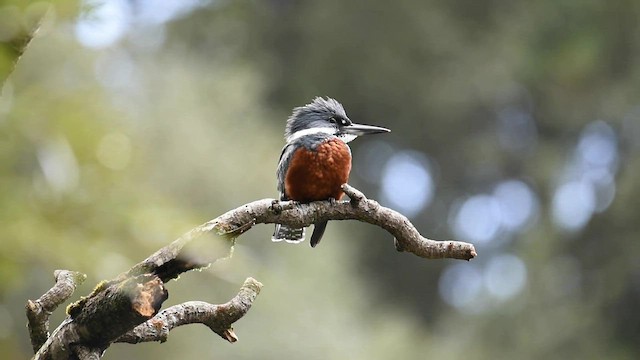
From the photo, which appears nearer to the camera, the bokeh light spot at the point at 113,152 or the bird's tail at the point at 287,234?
the bird's tail at the point at 287,234

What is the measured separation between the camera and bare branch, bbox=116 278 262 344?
1.98 metres

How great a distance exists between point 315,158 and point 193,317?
988 mm

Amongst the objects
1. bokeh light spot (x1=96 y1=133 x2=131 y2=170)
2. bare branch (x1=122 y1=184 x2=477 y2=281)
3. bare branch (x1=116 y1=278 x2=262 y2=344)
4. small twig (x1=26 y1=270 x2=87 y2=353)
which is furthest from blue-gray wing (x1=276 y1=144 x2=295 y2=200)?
small twig (x1=26 y1=270 x2=87 y2=353)

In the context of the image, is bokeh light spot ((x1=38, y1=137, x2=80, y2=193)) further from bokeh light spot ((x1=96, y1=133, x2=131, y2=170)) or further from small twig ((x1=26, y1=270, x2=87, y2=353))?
small twig ((x1=26, y1=270, x2=87, y2=353))

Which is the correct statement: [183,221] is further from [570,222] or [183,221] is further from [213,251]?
[570,222]

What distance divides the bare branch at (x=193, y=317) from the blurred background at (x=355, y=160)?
1.82ft

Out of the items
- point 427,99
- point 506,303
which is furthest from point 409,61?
point 506,303

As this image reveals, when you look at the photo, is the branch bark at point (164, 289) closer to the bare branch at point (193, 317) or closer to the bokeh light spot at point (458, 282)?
the bare branch at point (193, 317)

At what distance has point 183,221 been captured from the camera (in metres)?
3.22

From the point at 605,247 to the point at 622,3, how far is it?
325 centimetres

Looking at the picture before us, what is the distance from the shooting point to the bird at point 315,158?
2.83 metres

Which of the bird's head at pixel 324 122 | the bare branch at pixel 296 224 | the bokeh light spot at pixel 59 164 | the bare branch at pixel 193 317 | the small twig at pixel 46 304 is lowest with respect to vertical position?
the small twig at pixel 46 304

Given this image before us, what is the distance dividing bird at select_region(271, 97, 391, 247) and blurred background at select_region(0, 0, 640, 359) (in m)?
0.39

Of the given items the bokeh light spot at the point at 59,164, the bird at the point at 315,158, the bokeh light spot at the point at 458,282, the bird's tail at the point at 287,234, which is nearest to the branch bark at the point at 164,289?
the bird at the point at 315,158
